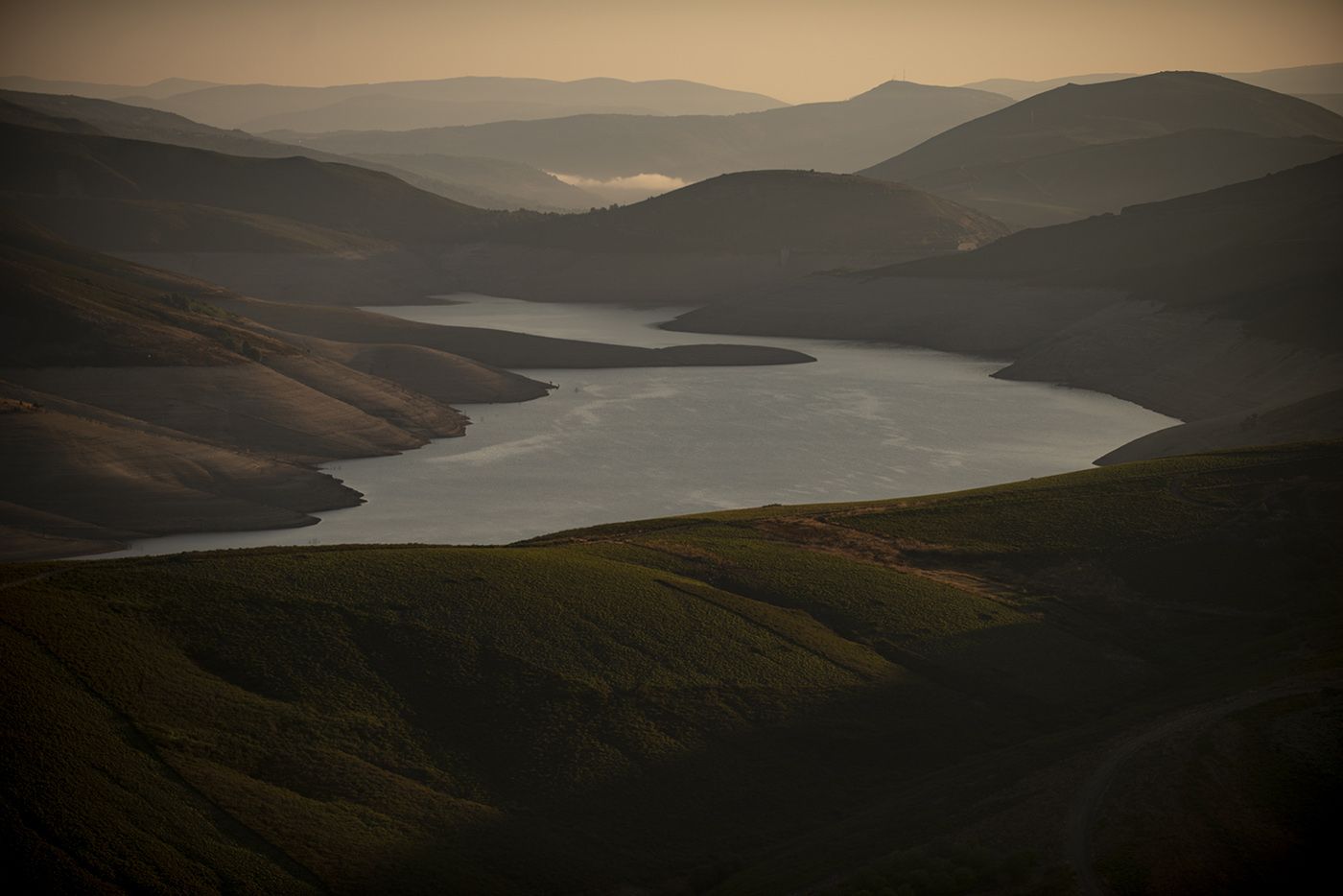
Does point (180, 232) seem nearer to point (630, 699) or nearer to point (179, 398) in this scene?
point (179, 398)

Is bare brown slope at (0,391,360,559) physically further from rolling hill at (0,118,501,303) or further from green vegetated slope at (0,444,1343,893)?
rolling hill at (0,118,501,303)

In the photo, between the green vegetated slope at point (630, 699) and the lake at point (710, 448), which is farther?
the lake at point (710, 448)

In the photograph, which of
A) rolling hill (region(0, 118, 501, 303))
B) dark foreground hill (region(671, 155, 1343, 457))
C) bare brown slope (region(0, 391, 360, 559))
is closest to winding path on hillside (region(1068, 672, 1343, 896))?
dark foreground hill (region(671, 155, 1343, 457))

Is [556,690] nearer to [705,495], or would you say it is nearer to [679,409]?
[705,495]

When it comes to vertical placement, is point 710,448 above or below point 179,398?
above

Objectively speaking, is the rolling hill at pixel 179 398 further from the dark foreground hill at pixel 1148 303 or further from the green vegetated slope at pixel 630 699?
the dark foreground hill at pixel 1148 303

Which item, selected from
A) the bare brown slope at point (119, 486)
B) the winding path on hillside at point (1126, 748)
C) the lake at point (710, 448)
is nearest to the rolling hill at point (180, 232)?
the lake at point (710, 448)

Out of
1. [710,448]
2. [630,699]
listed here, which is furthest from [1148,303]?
[630,699]
